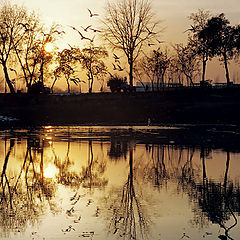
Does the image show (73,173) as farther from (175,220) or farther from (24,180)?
(175,220)

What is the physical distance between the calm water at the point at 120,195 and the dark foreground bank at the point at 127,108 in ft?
134

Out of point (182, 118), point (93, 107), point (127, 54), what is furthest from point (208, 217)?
point (127, 54)

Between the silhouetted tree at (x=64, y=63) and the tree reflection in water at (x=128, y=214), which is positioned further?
the silhouetted tree at (x=64, y=63)

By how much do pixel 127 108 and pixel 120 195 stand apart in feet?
201

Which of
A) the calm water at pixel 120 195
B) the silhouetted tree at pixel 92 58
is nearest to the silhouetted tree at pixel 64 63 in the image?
the silhouetted tree at pixel 92 58

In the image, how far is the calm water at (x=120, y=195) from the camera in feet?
35.8

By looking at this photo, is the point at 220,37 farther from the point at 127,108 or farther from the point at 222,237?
the point at 222,237

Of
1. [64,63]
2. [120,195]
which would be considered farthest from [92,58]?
[120,195]

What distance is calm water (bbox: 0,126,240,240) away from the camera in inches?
429

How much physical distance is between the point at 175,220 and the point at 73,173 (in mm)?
7888

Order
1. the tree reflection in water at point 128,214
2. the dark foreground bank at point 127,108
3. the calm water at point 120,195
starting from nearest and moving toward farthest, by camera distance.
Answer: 1. the tree reflection in water at point 128,214
2. the calm water at point 120,195
3. the dark foreground bank at point 127,108

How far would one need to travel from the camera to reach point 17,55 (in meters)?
88.9

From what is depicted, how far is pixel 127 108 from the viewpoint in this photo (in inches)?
2977

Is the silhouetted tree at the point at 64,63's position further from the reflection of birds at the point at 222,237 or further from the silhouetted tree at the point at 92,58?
the reflection of birds at the point at 222,237
